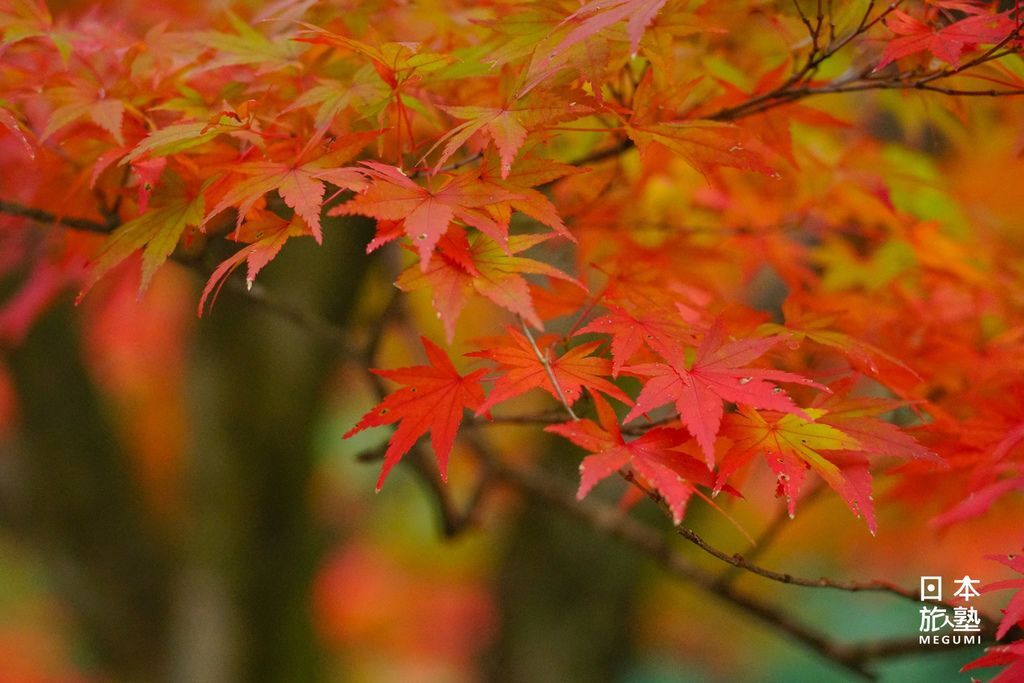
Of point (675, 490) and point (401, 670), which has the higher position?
point (675, 490)

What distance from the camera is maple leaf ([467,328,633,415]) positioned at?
835mm

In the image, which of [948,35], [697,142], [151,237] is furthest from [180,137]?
[948,35]

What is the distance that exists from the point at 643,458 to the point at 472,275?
24cm

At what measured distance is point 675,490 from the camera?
730mm

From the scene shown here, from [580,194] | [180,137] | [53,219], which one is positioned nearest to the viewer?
[180,137]

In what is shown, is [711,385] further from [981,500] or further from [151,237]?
[151,237]

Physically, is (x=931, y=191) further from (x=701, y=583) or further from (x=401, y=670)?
(x=401, y=670)

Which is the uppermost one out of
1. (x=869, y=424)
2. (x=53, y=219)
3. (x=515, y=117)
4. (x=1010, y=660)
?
(x=515, y=117)

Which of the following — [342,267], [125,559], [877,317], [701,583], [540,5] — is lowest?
[125,559]

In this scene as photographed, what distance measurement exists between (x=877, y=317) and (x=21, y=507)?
8.58 feet

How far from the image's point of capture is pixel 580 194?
4.78 ft

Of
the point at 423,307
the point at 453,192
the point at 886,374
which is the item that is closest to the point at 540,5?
the point at 453,192

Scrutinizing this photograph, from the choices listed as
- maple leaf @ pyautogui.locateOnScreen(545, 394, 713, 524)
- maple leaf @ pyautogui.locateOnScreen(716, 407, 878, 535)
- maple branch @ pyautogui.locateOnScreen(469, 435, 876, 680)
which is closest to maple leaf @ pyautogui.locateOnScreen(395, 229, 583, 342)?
maple leaf @ pyautogui.locateOnScreen(545, 394, 713, 524)

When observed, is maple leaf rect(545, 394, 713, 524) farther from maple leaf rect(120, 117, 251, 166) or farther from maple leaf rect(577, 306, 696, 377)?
maple leaf rect(120, 117, 251, 166)
